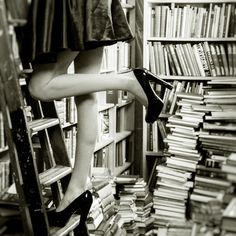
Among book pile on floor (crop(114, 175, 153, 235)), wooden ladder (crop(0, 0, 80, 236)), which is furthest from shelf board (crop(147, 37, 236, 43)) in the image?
wooden ladder (crop(0, 0, 80, 236))

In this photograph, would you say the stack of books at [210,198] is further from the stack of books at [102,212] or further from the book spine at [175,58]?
the book spine at [175,58]

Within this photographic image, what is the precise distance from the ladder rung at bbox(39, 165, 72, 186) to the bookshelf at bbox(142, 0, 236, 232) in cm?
116

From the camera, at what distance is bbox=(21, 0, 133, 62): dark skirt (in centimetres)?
165

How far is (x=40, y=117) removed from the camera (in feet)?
6.82

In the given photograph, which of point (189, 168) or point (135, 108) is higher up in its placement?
point (135, 108)

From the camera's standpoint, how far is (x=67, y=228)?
191 cm

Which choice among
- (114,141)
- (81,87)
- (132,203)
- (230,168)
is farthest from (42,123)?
(114,141)

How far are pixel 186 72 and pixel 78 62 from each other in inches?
72.2

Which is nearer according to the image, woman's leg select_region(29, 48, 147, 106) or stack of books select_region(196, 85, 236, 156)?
woman's leg select_region(29, 48, 147, 106)

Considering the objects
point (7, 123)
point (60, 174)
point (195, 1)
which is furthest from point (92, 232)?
point (195, 1)

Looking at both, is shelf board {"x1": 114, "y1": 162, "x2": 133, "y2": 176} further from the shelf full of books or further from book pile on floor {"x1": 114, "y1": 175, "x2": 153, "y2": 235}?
book pile on floor {"x1": 114, "y1": 175, "x2": 153, "y2": 235}

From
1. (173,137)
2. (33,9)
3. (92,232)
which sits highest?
(33,9)

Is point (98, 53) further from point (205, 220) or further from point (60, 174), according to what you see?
point (205, 220)

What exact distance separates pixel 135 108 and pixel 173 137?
657 mm
